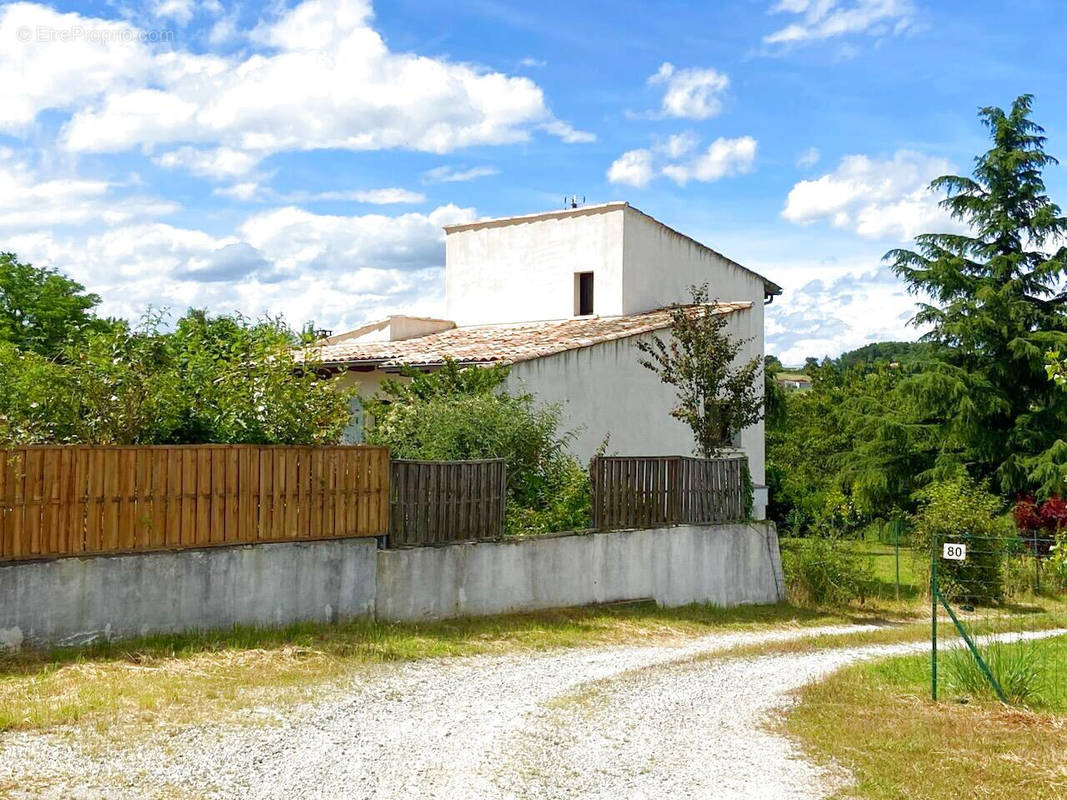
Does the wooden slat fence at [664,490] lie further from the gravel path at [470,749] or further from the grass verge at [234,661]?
the gravel path at [470,749]

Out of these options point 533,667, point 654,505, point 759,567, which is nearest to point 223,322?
point 654,505

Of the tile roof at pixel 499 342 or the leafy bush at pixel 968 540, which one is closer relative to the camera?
the tile roof at pixel 499 342

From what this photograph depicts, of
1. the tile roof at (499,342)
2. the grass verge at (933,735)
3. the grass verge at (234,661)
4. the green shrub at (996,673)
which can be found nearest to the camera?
the grass verge at (933,735)

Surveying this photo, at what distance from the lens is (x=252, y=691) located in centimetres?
988

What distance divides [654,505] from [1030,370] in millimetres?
19128

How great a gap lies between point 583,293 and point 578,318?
1056 millimetres

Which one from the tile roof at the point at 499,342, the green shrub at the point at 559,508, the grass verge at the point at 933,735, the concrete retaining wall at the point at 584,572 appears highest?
the tile roof at the point at 499,342

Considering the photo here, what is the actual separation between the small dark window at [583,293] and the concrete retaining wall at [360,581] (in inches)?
383

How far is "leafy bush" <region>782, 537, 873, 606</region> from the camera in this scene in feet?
66.3

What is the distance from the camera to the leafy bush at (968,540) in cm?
2150

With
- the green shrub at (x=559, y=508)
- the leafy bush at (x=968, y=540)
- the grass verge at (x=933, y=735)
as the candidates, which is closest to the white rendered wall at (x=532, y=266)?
the leafy bush at (x=968, y=540)

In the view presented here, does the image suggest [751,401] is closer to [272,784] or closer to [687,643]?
[687,643]

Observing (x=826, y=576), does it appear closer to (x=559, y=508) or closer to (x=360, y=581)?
(x=559, y=508)

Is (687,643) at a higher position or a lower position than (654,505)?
lower
